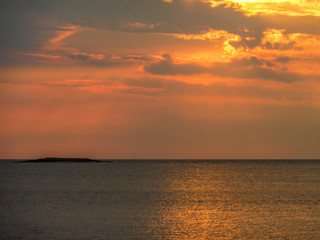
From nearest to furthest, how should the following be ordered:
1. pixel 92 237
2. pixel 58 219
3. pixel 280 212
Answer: pixel 92 237 < pixel 58 219 < pixel 280 212

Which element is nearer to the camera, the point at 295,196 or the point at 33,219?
the point at 33,219

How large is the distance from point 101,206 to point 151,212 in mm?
8455

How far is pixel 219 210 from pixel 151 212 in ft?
28.3

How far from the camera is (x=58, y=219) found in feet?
166

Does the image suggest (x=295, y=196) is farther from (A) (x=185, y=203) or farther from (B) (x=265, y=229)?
(B) (x=265, y=229)

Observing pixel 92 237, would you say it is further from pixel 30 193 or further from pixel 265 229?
pixel 30 193

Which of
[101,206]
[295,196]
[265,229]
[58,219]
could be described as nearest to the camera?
[265,229]

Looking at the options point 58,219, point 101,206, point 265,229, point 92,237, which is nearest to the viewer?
point 92,237

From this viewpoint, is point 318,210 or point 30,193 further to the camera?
point 30,193

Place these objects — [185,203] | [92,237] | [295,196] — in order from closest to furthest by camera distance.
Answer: [92,237]
[185,203]
[295,196]

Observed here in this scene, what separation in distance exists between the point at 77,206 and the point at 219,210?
18.6m

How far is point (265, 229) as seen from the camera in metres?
45.2

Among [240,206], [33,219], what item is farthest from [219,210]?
[33,219]

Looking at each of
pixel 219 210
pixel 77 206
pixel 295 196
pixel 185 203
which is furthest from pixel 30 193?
pixel 295 196
